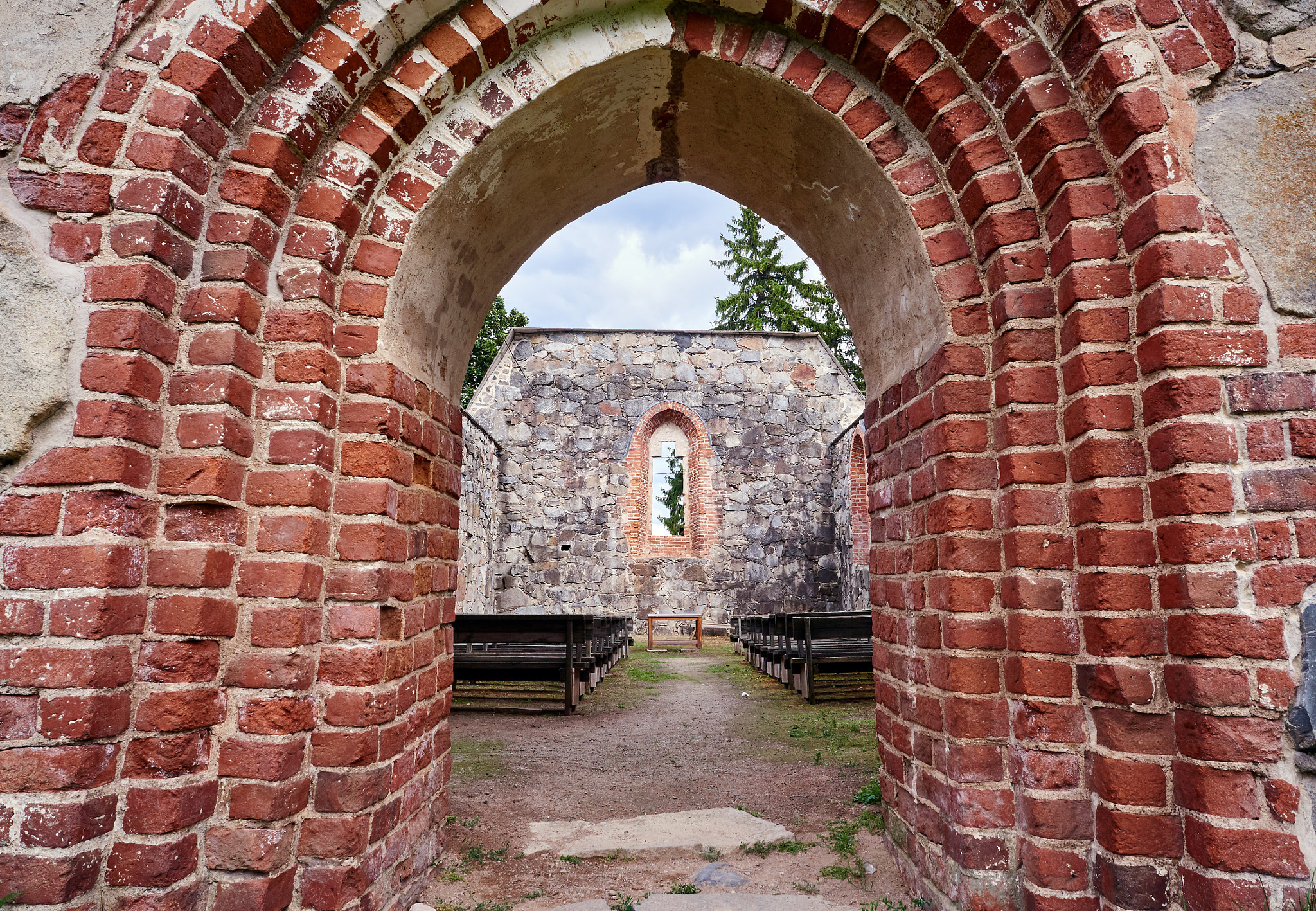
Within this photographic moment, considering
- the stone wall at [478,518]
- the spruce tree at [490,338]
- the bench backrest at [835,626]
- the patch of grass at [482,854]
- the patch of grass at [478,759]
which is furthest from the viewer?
the spruce tree at [490,338]

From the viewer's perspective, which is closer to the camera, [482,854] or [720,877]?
[720,877]

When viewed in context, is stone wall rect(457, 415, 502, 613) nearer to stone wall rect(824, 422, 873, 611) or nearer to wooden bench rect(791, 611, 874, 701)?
wooden bench rect(791, 611, 874, 701)

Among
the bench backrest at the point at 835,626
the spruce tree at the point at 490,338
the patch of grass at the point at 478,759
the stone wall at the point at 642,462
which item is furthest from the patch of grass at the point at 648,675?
the spruce tree at the point at 490,338

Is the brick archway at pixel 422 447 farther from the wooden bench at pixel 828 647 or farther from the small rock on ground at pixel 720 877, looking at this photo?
the wooden bench at pixel 828 647

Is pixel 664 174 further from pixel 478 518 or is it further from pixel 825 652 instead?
pixel 478 518

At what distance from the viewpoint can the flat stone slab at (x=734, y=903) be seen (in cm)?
233

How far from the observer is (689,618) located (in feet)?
40.5

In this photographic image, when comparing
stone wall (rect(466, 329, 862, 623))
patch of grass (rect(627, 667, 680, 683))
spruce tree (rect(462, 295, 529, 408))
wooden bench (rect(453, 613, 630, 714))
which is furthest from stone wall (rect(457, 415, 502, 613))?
spruce tree (rect(462, 295, 529, 408))

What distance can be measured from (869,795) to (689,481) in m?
9.78

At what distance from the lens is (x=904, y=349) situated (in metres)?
2.62

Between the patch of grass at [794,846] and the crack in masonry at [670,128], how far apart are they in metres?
2.93

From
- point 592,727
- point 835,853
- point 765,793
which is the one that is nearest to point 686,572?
point 592,727

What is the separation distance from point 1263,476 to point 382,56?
8.83 ft

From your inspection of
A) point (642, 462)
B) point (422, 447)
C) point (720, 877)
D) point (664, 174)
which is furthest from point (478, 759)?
point (642, 462)
